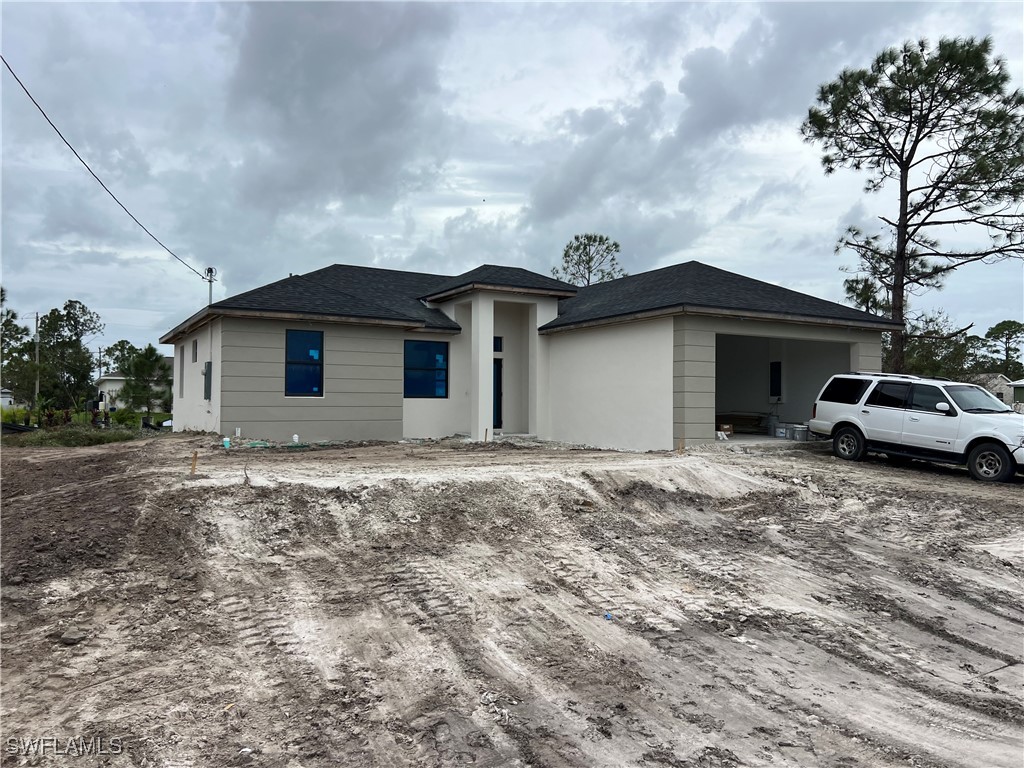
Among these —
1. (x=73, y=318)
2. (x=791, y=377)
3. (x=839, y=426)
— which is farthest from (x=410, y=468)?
(x=73, y=318)

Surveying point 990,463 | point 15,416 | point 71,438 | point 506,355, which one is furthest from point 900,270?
point 15,416

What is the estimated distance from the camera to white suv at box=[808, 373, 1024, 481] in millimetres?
12219

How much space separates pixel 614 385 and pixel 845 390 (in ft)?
16.7

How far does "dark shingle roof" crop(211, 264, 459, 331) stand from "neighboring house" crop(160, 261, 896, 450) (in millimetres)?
73

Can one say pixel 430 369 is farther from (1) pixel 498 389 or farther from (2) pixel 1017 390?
(2) pixel 1017 390

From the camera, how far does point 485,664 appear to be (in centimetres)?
488

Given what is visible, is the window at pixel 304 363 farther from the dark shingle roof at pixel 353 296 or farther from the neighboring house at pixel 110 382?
the neighboring house at pixel 110 382

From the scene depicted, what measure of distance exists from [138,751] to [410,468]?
6915mm

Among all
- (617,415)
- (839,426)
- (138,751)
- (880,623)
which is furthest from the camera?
(617,415)

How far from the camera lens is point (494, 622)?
18.5 feet

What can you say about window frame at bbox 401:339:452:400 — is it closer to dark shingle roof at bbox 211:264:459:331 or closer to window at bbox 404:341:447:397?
window at bbox 404:341:447:397

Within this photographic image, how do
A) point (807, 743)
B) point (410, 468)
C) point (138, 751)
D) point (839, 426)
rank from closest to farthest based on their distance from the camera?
1. point (138, 751)
2. point (807, 743)
3. point (410, 468)
4. point (839, 426)

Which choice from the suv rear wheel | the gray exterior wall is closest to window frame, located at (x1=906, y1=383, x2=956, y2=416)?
the suv rear wheel

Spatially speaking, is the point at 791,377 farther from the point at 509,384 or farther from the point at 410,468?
the point at 410,468
